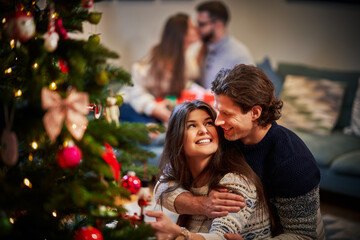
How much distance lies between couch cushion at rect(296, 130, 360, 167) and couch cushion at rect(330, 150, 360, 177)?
6 cm

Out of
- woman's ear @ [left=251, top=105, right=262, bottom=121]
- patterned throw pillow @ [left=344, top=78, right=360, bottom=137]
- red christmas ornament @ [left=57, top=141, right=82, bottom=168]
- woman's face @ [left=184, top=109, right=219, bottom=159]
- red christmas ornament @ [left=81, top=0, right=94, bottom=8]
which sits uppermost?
red christmas ornament @ [left=81, top=0, right=94, bottom=8]

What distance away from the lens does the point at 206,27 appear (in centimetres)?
420

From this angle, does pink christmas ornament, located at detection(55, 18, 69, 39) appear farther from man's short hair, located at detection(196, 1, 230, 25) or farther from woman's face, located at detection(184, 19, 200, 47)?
man's short hair, located at detection(196, 1, 230, 25)

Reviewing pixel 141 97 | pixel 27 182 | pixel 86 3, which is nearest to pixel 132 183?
pixel 27 182

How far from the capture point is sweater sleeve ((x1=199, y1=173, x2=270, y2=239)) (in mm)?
1415

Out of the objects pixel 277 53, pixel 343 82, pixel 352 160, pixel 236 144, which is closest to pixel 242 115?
pixel 236 144

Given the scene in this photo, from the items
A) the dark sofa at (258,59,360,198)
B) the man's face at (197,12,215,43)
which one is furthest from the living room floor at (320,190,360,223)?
the man's face at (197,12,215,43)

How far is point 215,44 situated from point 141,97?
1.03 m

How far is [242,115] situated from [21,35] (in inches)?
34.2

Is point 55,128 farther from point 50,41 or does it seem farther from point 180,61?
point 180,61

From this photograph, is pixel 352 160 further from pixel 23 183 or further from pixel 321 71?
pixel 23 183

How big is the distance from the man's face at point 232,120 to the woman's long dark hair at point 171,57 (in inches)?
89.8

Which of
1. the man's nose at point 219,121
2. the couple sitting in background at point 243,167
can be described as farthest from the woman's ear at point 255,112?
the man's nose at point 219,121

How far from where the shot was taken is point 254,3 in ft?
15.2
